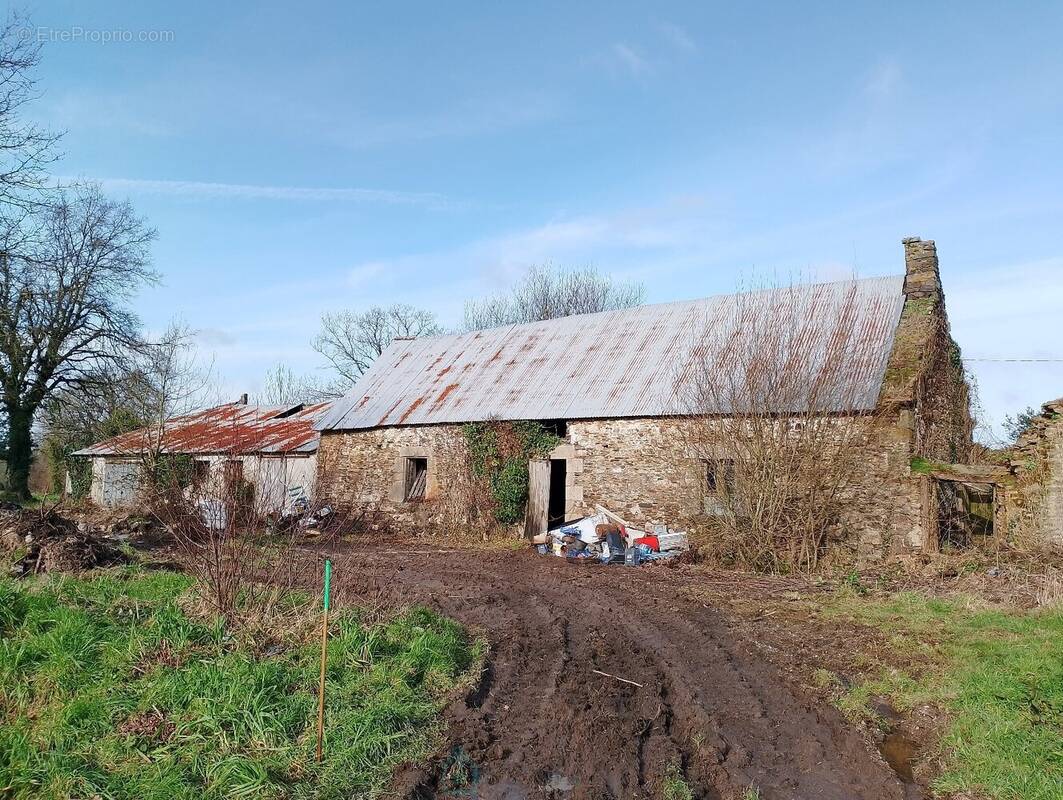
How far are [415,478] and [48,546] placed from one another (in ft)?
34.4

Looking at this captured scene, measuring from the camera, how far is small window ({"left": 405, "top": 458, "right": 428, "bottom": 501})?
18.4m

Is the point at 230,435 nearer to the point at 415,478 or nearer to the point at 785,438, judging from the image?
the point at 415,478

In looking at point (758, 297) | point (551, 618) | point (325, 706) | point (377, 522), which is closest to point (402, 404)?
point (377, 522)

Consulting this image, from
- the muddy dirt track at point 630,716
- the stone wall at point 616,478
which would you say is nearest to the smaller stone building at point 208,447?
the stone wall at point 616,478

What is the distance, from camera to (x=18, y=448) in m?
25.7

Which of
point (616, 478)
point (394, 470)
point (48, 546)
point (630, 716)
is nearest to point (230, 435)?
point (394, 470)

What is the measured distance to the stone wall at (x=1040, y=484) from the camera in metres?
11.5

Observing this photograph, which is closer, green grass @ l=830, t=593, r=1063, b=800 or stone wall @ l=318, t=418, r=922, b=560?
green grass @ l=830, t=593, r=1063, b=800

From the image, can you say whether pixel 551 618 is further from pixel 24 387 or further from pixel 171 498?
pixel 24 387

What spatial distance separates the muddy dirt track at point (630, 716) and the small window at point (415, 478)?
917 centimetres

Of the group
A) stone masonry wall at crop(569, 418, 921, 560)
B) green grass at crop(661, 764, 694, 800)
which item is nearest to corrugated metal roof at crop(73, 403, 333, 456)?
stone masonry wall at crop(569, 418, 921, 560)

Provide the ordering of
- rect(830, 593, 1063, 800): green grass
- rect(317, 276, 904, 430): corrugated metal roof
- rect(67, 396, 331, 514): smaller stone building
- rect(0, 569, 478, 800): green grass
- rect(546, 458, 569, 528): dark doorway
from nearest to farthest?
rect(0, 569, 478, 800): green grass, rect(830, 593, 1063, 800): green grass, rect(317, 276, 904, 430): corrugated metal roof, rect(546, 458, 569, 528): dark doorway, rect(67, 396, 331, 514): smaller stone building

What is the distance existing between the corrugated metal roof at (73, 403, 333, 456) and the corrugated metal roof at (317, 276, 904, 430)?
1.59m

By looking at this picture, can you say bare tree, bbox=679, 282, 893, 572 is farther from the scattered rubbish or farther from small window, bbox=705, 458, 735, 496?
the scattered rubbish
